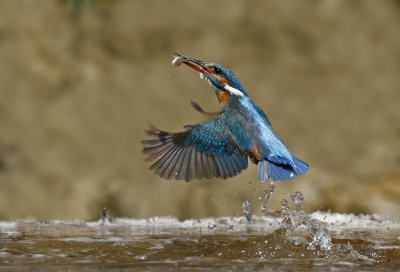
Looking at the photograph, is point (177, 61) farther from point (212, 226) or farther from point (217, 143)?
point (212, 226)

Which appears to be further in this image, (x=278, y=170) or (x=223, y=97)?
(x=223, y=97)

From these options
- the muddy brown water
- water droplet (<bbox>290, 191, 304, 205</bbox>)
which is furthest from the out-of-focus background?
water droplet (<bbox>290, 191, 304, 205</bbox>)

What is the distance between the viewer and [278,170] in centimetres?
471

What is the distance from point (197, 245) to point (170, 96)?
163 inches

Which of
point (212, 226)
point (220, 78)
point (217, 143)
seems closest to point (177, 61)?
point (220, 78)

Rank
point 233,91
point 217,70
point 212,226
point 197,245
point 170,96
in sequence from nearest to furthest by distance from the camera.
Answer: point 197,245, point 233,91, point 217,70, point 212,226, point 170,96

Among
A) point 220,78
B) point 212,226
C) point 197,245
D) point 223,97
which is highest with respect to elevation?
point 220,78

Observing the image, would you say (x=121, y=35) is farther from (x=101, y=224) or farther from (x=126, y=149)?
(x=101, y=224)

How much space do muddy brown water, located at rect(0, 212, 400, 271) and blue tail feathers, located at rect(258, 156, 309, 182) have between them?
0.38m

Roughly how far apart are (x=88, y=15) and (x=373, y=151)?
3.97 m

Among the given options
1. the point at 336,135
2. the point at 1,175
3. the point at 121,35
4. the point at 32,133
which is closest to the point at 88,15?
the point at 121,35

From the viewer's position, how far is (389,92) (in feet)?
28.4

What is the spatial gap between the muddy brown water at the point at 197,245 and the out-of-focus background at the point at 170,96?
1.73 m

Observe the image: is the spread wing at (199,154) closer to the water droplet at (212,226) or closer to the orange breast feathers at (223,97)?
the orange breast feathers at (223,97)
